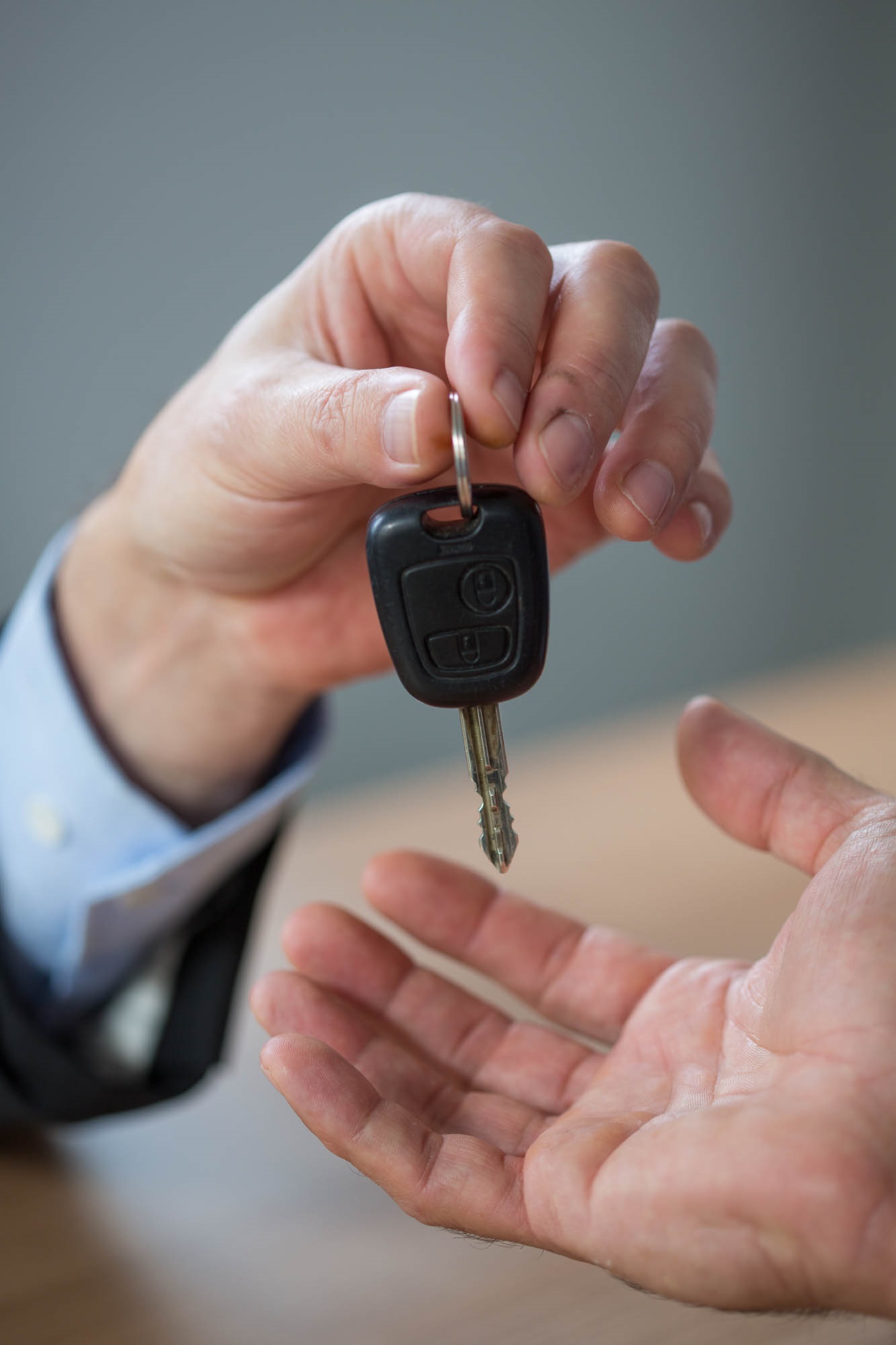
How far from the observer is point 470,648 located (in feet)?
1.48

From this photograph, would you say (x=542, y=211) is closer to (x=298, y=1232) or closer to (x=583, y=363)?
(x=583, y=363)

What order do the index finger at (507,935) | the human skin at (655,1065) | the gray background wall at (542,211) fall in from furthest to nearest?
the gray background wall at (542,211) → the index finger at (507,935) → the human skin at (655,1065)

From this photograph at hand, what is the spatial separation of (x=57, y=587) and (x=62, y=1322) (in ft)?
1.58

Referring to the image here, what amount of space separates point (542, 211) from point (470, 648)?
53.5 inches

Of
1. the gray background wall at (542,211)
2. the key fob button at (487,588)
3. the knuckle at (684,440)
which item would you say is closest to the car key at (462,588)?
the key fob button at (487,588)

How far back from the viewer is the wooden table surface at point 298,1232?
0.52m

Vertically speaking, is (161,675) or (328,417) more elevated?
(328,417)

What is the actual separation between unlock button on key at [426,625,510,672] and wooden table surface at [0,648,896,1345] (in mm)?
311

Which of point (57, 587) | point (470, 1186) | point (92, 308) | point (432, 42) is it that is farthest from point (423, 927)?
point (432, 42)

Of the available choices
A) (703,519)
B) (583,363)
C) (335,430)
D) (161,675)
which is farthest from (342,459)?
(161,675)

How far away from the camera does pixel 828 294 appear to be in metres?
1.91

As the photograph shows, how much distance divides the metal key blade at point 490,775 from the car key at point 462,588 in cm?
2

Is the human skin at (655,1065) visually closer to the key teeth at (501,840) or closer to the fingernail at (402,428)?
the key teeth at (501,840)

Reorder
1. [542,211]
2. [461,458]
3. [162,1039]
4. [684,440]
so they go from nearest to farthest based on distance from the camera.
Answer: [461,458] → [684,440] → [162,1039] → [542,211]
